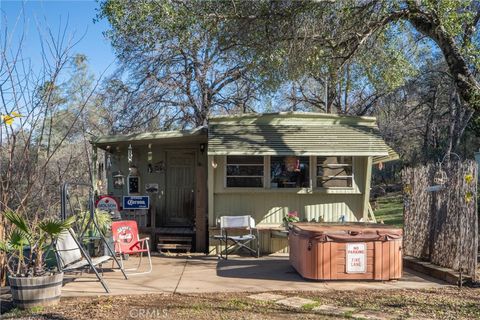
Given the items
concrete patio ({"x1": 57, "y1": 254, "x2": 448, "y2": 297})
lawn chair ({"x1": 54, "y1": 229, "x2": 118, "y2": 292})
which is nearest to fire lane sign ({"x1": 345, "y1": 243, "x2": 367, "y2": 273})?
concrete patio ({"x1": 57, "y1": 254, "x2": 448, "y2": 297})

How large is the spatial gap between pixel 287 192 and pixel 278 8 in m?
3.68

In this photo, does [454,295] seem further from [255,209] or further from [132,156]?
[132,156]

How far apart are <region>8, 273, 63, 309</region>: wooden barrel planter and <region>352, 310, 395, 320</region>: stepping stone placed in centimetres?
363

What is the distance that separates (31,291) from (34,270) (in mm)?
278

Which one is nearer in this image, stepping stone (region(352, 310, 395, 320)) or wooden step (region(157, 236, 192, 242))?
stepping stone (region(352, 310, 395, 320))

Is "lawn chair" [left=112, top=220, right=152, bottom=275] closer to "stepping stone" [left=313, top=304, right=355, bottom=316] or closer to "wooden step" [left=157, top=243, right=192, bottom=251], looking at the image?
"wooden step" [left=157, top=243, right=192, bottom=251]

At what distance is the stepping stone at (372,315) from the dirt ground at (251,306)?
11 mm

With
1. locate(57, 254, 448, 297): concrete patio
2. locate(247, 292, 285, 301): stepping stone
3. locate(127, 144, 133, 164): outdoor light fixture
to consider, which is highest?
locate(127, 144, 133, 164): outdoor light fixture

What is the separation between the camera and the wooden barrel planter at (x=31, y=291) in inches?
226

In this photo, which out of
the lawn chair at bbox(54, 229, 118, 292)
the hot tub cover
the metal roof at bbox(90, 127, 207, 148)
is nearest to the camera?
the lawn chair at bbox(54, 229, 118, 292)

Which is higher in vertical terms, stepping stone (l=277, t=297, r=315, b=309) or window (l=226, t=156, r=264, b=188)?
window (l=226, t=156, r=264, b=188)

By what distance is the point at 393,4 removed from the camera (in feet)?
29.0

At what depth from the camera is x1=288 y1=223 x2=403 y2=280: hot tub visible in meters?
7.17

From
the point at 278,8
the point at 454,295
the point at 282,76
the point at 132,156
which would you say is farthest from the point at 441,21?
the point at 132,156
